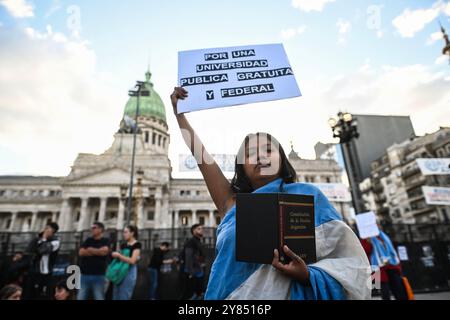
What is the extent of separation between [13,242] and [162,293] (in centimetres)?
725

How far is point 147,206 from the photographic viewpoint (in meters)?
50.4

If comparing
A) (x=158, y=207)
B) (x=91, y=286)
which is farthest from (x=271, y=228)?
(x=158, y=207)

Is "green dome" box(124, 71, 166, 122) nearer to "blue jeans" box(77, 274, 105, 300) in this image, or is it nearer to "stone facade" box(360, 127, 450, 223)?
"stone facade" box(360, 127, 450, 223)

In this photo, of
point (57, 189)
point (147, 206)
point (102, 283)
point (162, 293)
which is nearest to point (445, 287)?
point (162, 293)

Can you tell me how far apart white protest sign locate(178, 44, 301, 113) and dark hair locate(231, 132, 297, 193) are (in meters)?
0.42

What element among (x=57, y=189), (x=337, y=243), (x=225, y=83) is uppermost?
(x=57, y=189)

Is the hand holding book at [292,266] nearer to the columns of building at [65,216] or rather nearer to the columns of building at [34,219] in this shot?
the columns of building at [65,216]

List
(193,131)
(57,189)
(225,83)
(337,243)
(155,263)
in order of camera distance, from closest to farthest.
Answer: (337,243), (193,131), (225,83), (155,263), (57,189)

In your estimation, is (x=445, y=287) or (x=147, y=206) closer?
(x=445, y=287)

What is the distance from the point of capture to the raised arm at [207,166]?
174 cm

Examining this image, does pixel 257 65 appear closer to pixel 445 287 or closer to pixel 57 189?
pixel 445 287

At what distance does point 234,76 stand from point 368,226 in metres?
5.67

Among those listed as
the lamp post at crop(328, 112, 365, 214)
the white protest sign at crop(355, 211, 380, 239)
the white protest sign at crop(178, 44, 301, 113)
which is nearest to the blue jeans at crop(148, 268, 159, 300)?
the white protest sign at crop(355, 211, 380, 239)

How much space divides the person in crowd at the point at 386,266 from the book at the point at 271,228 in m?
5.67
